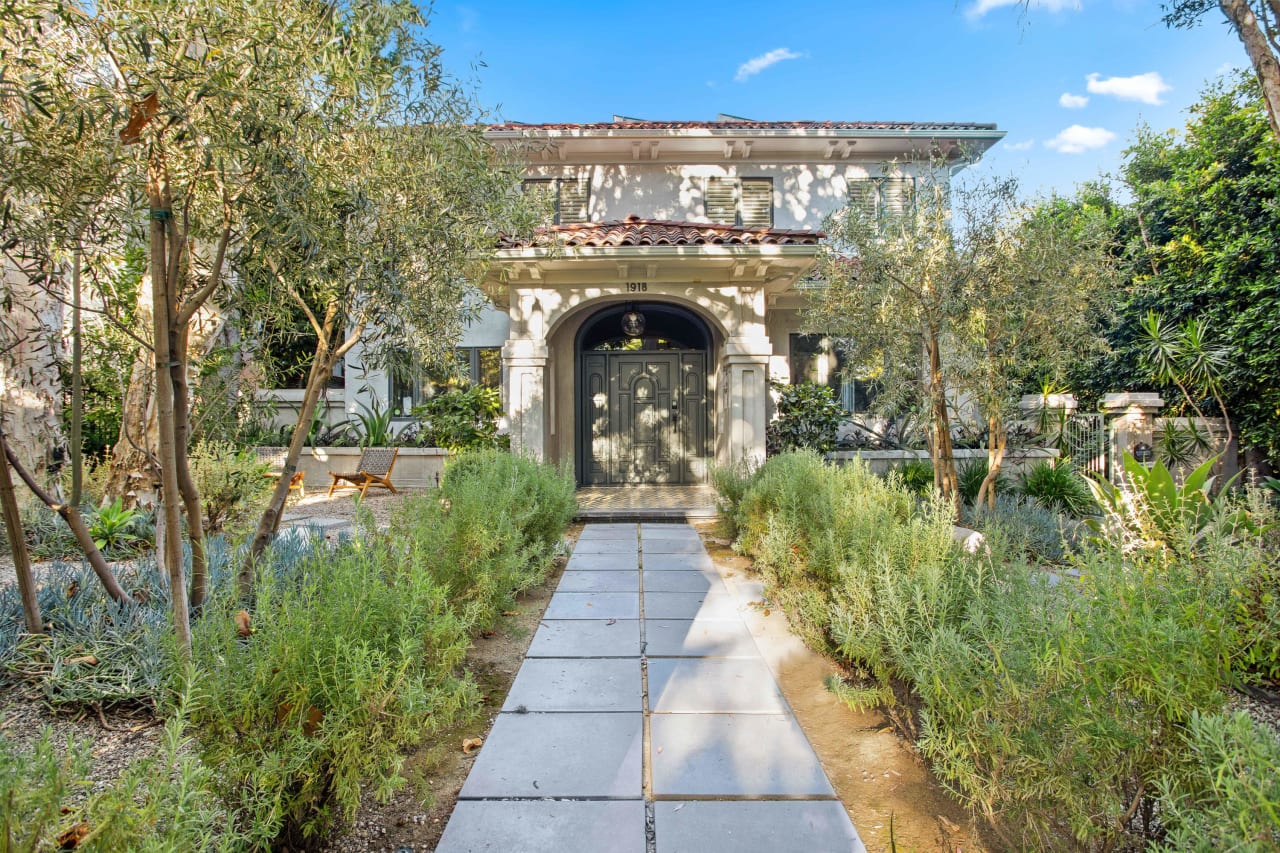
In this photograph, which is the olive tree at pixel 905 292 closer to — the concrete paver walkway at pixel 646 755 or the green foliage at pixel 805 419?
the green foliage at pixel 805 419

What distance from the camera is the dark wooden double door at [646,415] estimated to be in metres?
11.2

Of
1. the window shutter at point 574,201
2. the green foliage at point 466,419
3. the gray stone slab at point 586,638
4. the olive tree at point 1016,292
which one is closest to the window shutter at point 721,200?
the window shutter at point 574,201

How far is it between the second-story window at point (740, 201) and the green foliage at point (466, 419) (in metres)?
5.95

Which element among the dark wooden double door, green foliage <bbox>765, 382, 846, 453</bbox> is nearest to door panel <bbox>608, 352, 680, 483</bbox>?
the dark wooden double door

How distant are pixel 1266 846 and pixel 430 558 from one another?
10.9ft

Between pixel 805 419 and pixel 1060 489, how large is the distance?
351cm

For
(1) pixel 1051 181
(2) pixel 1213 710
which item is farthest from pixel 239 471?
(1) pixel 1051 181

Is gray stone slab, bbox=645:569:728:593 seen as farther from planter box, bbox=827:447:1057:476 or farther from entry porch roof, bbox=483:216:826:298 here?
planter box, bbox=827:447:1057:476

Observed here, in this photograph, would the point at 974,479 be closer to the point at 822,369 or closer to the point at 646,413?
the point at 822,369

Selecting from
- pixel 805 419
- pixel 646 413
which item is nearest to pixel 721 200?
pixel 646 413

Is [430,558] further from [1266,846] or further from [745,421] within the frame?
[745,421]

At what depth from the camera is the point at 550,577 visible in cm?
567

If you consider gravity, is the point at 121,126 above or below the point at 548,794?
above

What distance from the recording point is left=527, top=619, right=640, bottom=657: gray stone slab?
3799mm
